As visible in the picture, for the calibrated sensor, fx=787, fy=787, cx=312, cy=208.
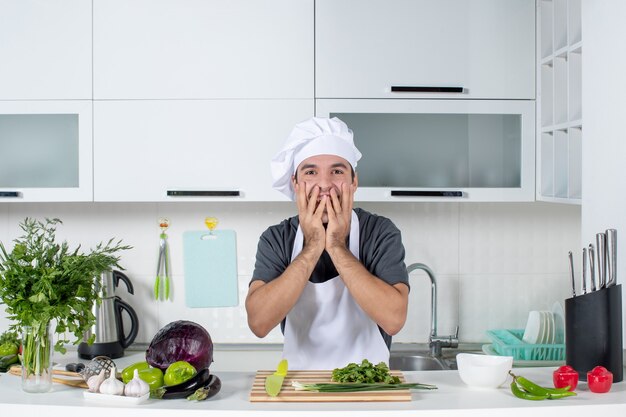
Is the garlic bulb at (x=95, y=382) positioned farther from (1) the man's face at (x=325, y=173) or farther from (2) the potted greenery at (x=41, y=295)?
(1) the man's face at (x=325, y=173)

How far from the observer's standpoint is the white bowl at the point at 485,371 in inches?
72.5

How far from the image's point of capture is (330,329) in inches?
92.8

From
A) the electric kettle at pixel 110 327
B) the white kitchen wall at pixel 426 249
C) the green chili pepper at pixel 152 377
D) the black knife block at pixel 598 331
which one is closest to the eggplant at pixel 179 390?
the green chili pepper at pixel 152 377

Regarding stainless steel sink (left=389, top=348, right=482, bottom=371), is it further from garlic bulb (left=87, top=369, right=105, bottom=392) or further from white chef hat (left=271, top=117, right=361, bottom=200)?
garlic bulb (left=87, top=369, right=105, bottom=392)

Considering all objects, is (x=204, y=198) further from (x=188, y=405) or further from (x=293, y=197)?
(x=188, y=405)

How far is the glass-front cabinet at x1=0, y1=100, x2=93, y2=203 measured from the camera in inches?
113

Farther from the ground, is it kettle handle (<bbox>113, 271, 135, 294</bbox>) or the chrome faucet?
kettle handle (<bbox>113, 271, 135, 294</bbox>)

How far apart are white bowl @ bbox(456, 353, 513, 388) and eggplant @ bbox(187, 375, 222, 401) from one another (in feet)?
1.87

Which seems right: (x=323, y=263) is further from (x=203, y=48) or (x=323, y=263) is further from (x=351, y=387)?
(x=203, y=48)

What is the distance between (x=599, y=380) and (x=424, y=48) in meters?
1.45

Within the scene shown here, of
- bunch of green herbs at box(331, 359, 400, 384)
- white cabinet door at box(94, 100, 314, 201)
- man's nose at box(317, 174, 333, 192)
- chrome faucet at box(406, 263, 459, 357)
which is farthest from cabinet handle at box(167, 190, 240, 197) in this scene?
bunch of green herbs at box(331, 359, 400, 384)

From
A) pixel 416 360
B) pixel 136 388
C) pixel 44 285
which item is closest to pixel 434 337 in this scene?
pixel 416 360

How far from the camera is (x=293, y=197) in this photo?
246 centimetres

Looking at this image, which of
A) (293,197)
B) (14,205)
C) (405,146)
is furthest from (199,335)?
(14,205)
